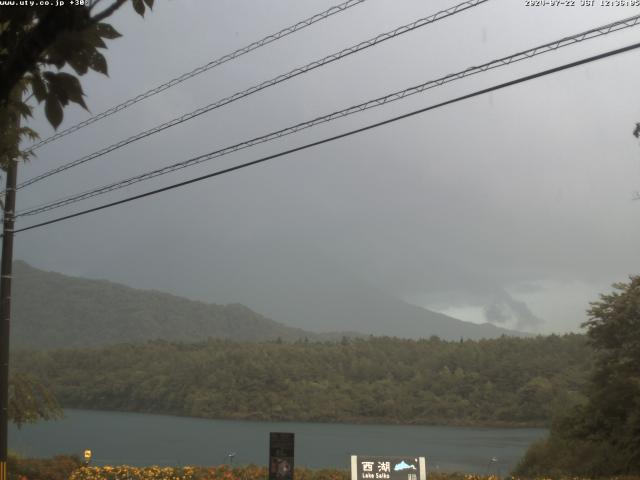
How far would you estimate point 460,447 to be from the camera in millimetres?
51000

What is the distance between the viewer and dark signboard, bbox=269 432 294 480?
13086mm

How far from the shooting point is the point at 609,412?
88.0 ft

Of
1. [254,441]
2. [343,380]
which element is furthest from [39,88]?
[343,380]

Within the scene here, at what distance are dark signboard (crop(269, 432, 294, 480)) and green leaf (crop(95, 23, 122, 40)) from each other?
10520 mm

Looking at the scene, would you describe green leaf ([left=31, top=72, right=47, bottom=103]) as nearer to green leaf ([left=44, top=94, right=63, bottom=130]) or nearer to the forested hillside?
green leaf ([left=44, top=94, right=63, bottom=130])

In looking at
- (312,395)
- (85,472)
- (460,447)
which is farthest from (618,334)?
(312,395)

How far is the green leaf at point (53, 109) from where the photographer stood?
3.43m

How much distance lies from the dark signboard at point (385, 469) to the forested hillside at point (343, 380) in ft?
197

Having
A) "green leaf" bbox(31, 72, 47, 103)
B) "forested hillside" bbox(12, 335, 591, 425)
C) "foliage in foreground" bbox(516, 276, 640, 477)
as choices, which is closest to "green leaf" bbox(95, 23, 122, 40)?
"green leaf" bbox(31, 72, 47, 103)

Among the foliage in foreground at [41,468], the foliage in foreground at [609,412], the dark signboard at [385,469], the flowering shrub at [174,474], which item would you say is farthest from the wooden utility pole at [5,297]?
the foliage in foreground at [609,412]

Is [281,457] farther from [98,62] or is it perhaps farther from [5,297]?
[98,62]

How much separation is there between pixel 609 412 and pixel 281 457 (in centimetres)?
1799

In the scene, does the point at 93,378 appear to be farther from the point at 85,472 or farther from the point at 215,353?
the point at 85,472

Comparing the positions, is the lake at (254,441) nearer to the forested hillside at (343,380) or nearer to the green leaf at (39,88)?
the forested hillside at (343,380)
